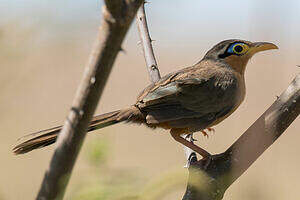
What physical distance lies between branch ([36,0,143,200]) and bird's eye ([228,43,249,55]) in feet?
14.3

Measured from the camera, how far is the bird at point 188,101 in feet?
14.8

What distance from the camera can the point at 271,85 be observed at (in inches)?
78.9

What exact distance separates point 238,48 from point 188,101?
4.02 ft

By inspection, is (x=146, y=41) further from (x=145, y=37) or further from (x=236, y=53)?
(x=236, y=53)

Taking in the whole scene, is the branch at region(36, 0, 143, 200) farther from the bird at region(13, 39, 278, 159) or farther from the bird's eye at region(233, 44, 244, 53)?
the bird's eye at region(233, 44, 244, 53)

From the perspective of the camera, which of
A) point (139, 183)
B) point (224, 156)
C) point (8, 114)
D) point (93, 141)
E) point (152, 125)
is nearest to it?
point (139, 183)

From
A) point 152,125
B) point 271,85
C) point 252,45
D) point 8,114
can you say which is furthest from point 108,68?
point 252,45

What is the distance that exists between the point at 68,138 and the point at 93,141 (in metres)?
0.29

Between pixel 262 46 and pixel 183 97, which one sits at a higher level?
pixel 262 46

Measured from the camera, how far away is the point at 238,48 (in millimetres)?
5570

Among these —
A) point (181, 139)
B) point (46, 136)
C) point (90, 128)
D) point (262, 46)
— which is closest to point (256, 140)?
point (90, 128)

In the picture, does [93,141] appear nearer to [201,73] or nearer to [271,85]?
[271,85]

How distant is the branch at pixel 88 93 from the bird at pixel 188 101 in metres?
2.83

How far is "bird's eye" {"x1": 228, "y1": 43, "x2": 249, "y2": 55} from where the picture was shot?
5.48m
